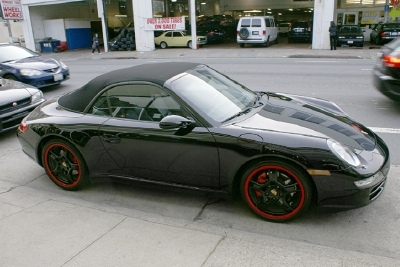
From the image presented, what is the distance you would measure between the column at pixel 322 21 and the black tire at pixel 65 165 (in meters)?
20.6

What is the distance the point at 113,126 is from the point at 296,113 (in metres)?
1.98

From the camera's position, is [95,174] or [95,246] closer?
[95,246]

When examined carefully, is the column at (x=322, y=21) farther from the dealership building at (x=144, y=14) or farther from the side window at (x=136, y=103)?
the side window at (x=136, y=103)

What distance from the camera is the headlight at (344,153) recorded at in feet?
10.7

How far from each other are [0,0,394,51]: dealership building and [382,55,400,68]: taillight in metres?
16.1

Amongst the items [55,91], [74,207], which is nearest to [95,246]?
[74,207]

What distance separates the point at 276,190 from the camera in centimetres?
343

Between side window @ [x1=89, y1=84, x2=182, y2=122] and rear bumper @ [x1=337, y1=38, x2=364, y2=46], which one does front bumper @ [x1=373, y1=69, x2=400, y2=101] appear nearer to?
side window @ [x1=89, y1=84, x2=182, y2=122]

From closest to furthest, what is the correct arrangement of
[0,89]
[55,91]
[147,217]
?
[147,217]
[0,89]
[55,91]

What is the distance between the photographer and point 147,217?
12.1 feet

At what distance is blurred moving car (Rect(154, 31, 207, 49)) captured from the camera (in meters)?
Result: 26.7

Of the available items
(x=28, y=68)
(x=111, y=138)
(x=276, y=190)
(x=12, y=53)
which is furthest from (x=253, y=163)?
(x=12, y=53)

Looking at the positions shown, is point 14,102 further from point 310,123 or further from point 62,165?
point 310,123

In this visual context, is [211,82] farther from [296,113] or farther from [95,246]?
[95,246]
